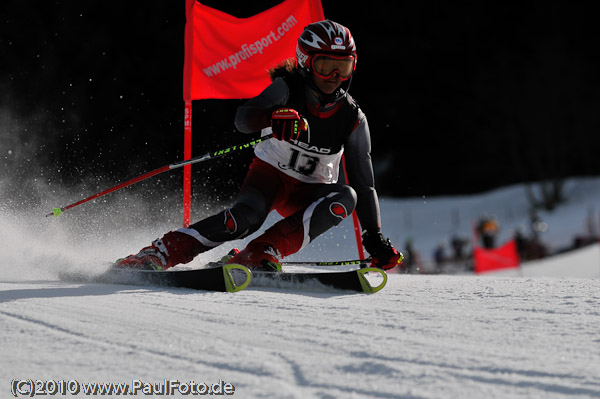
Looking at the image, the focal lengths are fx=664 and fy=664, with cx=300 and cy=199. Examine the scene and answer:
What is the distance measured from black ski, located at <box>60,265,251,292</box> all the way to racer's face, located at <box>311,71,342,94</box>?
3.26ft

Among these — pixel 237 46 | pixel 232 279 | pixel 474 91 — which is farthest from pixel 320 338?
pixel 474 91

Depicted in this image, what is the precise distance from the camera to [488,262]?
988 centimetres

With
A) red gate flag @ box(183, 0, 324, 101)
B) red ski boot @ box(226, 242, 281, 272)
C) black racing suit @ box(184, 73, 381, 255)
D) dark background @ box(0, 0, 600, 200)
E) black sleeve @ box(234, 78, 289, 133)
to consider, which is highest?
dark background @ box(0, 0, 600, 200)

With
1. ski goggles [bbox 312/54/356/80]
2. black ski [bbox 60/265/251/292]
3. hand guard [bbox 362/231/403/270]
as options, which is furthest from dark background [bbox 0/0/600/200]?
black ski [bbox 60/265/251/292]

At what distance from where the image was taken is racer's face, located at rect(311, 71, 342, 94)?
10.1 feet

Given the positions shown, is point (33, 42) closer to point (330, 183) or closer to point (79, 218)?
point (79, 218)

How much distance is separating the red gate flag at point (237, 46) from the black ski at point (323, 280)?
1988mm

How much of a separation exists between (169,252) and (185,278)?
34 centimetres

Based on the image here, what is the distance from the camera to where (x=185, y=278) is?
2715 millimetres

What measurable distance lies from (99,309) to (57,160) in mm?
9184

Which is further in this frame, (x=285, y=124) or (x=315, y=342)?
(x=285, y=124)

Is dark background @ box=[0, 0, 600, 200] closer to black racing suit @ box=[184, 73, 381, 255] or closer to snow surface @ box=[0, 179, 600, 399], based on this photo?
black racing suit @ box=[184, 73, 381, 255]

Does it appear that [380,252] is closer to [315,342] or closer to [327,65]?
[327,65]

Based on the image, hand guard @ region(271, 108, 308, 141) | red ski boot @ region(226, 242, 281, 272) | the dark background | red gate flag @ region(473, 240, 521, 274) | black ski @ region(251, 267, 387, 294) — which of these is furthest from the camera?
the dark background
